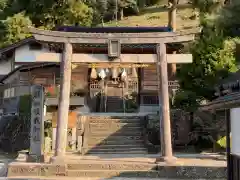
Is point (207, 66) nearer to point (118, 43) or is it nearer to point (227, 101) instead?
point (118, 43)

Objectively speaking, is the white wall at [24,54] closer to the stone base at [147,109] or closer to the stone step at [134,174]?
the stone base at [147,109]

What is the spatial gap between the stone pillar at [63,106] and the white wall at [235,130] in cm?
755

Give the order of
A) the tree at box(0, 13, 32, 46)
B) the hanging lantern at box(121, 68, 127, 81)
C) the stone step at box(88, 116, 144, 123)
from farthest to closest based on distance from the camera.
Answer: the tree at box(0, 13, 32, 46) → the hanging lantern at box(121, 68, 127, 81) → the stone step at box(88, 116, 144, 123)

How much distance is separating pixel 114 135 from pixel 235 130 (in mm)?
11969

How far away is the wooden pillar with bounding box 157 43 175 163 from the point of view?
49.5 feet

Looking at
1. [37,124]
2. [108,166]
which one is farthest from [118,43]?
[108,166]

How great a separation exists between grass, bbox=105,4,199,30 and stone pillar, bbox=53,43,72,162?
1360 inches

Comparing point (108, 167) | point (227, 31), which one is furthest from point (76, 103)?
point (227, 31)

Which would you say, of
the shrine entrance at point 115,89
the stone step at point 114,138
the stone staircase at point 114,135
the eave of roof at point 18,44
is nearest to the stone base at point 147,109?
the shrine entrance at point 115,89

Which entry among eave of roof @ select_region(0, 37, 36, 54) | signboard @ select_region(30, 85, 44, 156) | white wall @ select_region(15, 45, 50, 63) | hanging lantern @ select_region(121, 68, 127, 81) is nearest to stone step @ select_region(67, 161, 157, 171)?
signboard @ select_region(30, 85, 44, 156)

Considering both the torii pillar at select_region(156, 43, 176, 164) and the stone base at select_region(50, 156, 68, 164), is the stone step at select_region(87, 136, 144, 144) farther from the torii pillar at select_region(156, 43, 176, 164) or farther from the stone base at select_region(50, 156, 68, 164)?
the stone base at select_region(50, 156, 68, 164)

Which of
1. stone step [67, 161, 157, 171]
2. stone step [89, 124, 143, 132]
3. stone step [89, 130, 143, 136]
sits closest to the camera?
stone step [67, 161, 157, 171]

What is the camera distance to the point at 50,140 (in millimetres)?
20391

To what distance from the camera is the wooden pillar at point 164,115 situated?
15.1m
